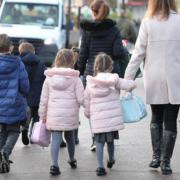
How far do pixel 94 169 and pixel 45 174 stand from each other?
0.57m

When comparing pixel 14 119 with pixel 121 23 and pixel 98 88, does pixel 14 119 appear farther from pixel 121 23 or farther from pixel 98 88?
pixel 121 23

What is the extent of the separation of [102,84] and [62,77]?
441mm

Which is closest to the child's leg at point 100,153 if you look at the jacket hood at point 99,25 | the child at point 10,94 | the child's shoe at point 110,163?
the child's shoe at point 110,163

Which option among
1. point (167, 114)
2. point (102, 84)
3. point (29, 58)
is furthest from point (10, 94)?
point (167, 114)

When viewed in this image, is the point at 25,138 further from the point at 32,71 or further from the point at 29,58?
the point at 29,58

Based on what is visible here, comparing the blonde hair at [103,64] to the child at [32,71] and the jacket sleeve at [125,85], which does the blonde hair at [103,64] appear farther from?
the child at [32,71]

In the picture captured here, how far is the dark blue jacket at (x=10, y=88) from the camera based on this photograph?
7.74m

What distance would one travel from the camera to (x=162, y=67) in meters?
7.52

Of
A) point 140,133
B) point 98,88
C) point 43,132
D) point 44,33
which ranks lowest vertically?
point 44,33

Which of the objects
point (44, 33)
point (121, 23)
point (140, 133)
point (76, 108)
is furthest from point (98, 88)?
point (44, 33)

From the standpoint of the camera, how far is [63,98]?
7.67m

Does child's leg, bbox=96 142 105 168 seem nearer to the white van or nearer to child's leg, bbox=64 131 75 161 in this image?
child's leg, bbox=64 131 75 161

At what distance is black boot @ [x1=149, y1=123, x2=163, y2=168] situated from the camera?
7.80 m

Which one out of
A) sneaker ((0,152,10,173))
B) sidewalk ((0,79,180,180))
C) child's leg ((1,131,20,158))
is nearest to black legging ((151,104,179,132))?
sidewalk ((0,79,180,180))
